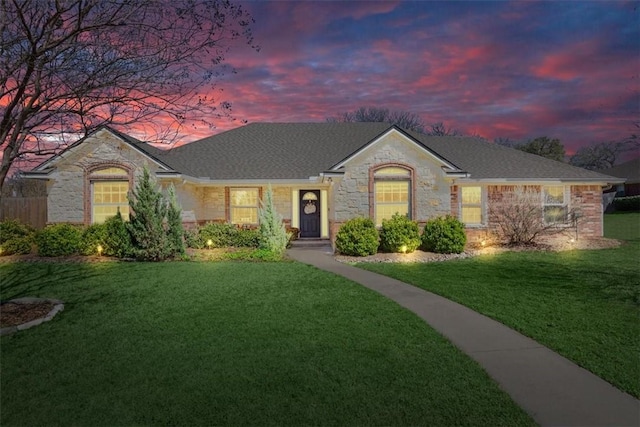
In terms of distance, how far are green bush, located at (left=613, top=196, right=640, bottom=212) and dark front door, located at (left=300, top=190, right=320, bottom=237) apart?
101 feet

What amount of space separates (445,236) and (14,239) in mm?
15940

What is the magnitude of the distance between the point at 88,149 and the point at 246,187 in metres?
6.71

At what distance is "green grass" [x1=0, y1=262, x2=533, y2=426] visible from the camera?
4.14 m

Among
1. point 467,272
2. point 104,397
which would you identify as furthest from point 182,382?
point 467,272

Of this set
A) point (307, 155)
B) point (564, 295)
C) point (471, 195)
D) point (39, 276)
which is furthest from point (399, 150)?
point (39, 276)

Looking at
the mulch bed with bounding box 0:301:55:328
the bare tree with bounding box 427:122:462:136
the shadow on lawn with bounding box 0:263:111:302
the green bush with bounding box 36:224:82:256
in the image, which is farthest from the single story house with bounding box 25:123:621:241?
the bare tree with bounding box 427:122:462:136

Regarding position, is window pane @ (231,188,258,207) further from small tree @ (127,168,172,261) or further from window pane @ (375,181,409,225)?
window pane @ (375,181,409,225)

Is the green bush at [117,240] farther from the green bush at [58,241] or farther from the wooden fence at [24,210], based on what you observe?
the wooden fence at [24,210]

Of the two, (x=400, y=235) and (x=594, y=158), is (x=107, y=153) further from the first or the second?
(x=594, y=158)

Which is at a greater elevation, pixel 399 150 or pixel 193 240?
pixel 399 150

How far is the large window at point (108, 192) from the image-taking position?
16.9m

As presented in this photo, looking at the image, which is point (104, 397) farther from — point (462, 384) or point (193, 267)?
point (193, 267)

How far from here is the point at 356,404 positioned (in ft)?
14.1

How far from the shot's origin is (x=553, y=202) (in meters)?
19.3
